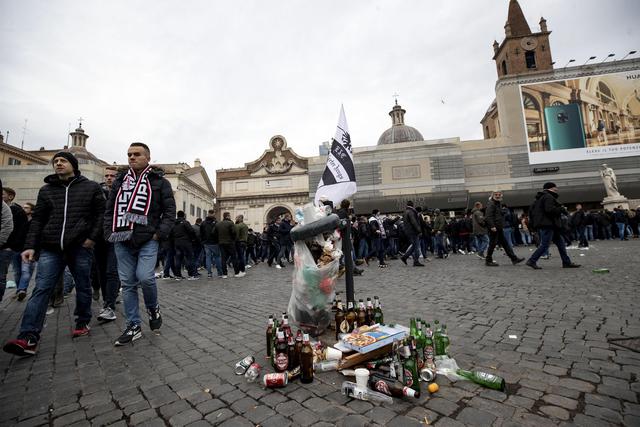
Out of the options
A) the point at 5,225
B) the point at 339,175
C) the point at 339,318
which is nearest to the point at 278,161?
the point at 339,175

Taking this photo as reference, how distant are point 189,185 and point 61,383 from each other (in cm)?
4442

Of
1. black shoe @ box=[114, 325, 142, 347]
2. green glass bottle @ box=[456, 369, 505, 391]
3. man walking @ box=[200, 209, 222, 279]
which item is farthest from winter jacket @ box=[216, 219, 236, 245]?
green glass bottle @ box=[456, 369, 505, 391]

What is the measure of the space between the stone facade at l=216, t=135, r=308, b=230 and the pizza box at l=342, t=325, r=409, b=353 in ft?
115

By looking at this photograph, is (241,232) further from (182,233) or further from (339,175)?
(339,175)

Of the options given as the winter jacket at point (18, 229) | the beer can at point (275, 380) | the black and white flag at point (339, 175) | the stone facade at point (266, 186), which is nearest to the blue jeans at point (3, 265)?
the winter jacket at point (18, 229)

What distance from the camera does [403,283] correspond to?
6.73m

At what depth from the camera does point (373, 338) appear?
103 inches

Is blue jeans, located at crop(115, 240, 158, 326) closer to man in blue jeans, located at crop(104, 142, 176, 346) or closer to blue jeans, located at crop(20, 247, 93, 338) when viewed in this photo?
man in blue jeans, located at crop(104, 142, 176, 346)

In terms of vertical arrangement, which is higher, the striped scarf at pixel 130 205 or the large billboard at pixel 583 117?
the large billboard at pixel 583 117

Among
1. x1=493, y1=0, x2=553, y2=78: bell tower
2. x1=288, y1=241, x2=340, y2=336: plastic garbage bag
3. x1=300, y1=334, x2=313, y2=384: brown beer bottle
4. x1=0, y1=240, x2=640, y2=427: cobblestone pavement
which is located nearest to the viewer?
x1=0, y1=240, x2=640, y2=427: cobblestone pavement

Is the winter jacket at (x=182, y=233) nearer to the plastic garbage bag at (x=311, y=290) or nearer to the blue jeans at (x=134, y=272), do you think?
the blue jeans at (x=134, y=272)

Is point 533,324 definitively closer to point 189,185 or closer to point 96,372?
point 96,372

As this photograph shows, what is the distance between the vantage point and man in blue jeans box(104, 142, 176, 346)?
11.5ft

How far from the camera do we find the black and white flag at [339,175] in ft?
18.7
